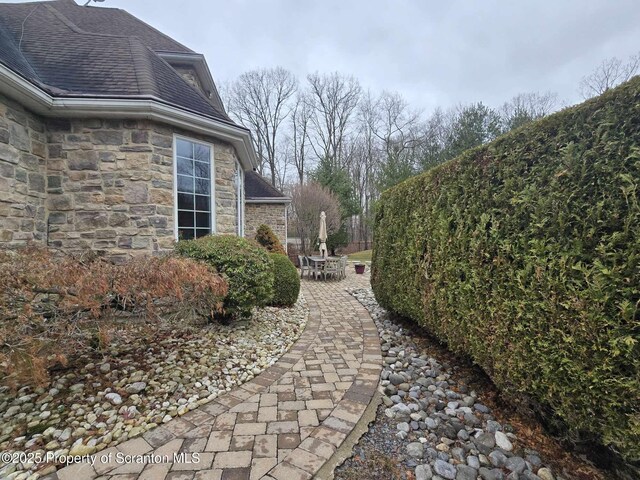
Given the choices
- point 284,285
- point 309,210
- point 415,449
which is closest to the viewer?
point 415,449

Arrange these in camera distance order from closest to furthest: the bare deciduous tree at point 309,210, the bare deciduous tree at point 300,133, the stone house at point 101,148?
the stone house at point 101,148
the bare deciduous tree at point 309,210
the bare deciduous tree at point 300,133

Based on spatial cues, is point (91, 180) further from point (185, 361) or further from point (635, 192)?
point (635, 192)

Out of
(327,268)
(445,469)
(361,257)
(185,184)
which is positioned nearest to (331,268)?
(327,268)

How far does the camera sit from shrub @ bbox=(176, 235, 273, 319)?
415 cm

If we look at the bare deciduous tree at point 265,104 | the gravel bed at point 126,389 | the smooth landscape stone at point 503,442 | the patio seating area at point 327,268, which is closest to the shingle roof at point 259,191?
the patio seating area at point 327,268

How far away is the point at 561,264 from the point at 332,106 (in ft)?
88.4

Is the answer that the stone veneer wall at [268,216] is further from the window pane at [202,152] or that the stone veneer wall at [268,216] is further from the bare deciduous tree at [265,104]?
the bare deciduous tree at [265,104]

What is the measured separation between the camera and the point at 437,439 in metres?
2.15

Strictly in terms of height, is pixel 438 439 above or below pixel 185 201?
below

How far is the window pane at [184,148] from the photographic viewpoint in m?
5.38

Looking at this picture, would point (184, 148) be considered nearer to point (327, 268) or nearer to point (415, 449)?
point (415, 449)

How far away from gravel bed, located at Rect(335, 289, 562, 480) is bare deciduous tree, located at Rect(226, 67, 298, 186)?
23.4m

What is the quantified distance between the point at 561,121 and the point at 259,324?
4427 millimetres

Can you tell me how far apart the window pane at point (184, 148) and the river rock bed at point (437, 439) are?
5.19m
